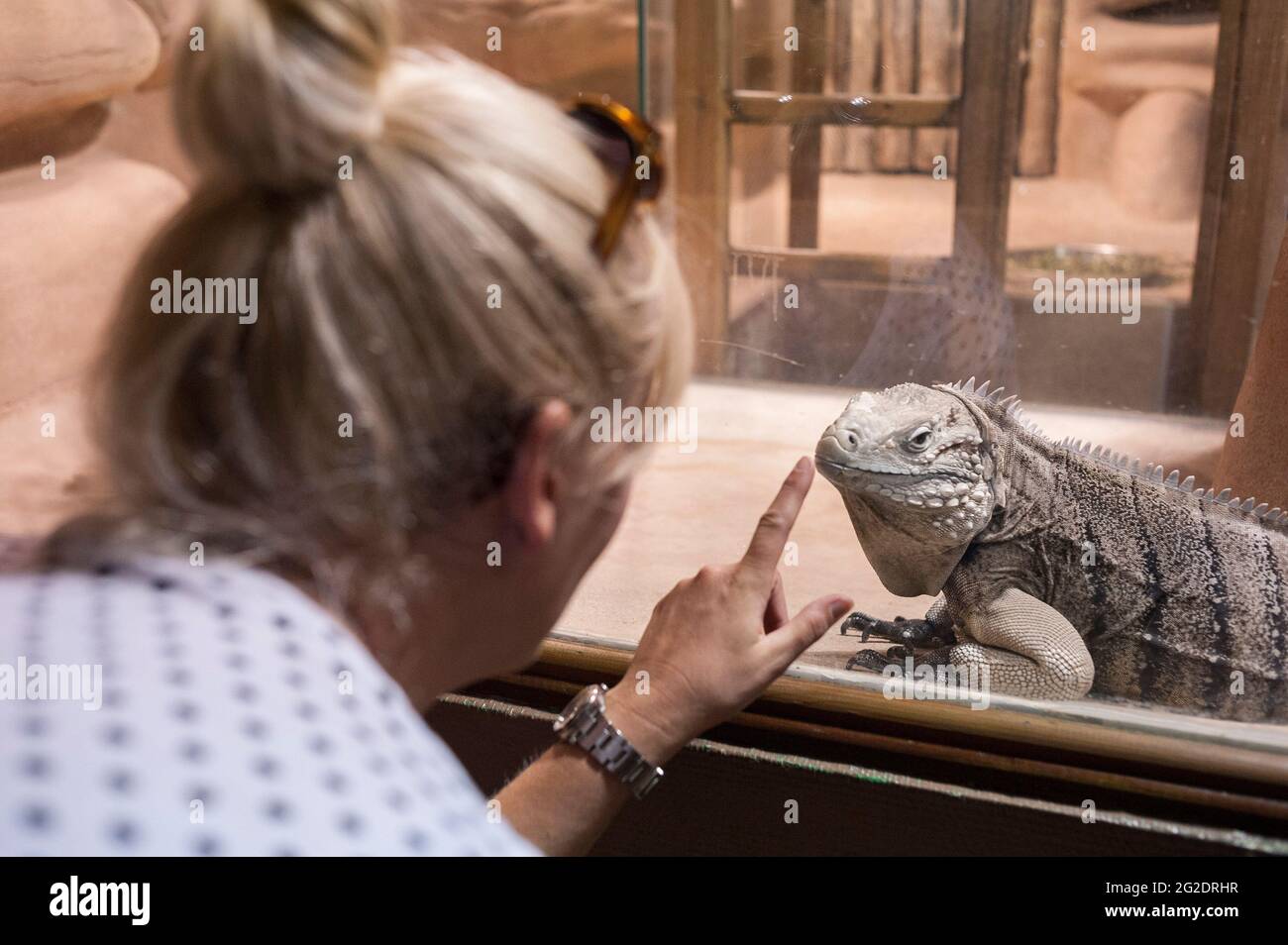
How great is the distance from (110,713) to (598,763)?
0.55 m

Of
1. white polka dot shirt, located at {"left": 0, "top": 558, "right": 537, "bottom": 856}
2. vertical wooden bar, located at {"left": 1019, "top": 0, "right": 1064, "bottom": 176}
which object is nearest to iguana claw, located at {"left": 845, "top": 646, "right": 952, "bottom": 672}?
white polka dot shirt, located at {"left": 0, "top": 558, "right": 537, "bottom": 856}

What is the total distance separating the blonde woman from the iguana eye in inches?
21.4

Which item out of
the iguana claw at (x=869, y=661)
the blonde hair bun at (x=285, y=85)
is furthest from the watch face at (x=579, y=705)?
the blonde hair bun at (x=285, y=85)

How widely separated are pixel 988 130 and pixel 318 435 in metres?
1.61

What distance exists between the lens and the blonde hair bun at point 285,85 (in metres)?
0.64

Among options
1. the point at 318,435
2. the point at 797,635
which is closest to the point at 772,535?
the point at 797,635

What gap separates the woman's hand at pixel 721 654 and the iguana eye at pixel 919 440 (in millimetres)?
222

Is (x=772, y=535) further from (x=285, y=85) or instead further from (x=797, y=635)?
(x=285, y=85)

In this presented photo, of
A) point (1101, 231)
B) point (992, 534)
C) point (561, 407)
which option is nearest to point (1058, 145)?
point (1101, 231)

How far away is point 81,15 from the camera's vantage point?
2572 mm

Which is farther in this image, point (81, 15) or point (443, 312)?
point (81, 15)

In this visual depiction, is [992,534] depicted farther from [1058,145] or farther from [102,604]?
[1058,145]
